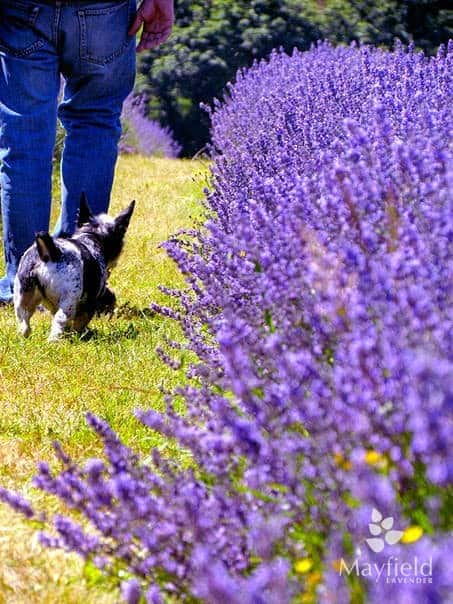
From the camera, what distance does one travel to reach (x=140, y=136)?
10117 millimetres

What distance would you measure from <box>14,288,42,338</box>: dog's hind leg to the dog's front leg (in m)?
0.10

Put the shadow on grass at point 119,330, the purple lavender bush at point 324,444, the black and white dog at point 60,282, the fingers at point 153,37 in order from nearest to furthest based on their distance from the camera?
the purple lavender bush at point 324,444, the black and white dog at point 60,282, the shadow on grass at point 119,330, the fingers at point 153,37

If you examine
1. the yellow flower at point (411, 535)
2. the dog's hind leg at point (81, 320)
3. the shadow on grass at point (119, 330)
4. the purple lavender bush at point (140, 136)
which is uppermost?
the yellow flower at point (411, 535)

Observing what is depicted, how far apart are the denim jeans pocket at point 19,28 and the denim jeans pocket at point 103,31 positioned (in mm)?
170

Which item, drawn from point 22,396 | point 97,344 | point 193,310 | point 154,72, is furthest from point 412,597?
point 154,72

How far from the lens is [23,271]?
335 centimetres

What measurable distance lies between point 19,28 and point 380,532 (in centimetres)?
283

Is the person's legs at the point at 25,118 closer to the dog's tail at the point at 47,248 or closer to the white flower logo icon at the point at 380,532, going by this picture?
the dog's tail at the point at 47,248

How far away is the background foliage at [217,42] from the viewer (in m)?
11.6

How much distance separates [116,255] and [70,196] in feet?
1.16

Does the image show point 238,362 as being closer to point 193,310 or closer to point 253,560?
point 253,560

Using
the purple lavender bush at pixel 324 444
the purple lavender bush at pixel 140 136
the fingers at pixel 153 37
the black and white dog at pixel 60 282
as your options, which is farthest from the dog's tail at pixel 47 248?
the purple lavender bush at pixel 140 136

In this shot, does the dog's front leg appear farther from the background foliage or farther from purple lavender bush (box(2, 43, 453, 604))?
the background foliage

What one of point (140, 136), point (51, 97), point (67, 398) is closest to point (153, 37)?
point (51, 97)
